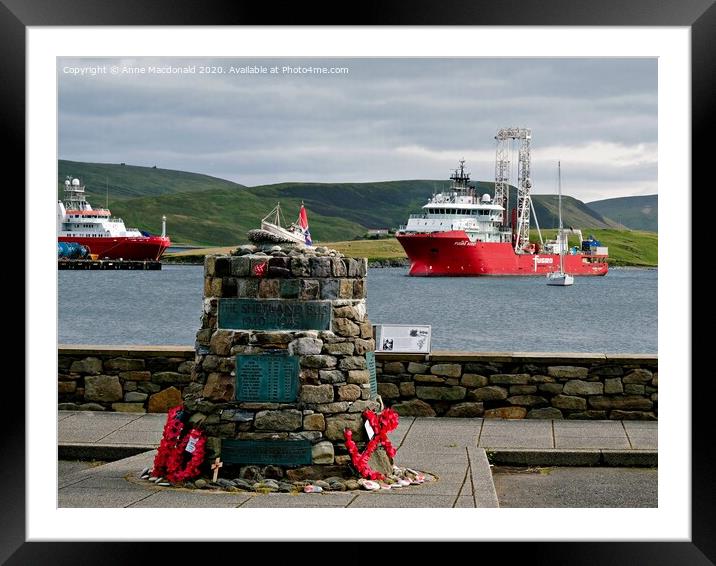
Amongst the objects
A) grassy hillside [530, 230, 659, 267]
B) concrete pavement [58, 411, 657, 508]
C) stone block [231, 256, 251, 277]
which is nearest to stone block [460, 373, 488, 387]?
concrete pavement [58, 411, 657, 508]

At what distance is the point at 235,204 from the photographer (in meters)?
108

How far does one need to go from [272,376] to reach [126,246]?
66.5 meters

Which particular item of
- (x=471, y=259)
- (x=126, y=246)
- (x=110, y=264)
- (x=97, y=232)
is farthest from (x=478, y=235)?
(x=110, y=264)

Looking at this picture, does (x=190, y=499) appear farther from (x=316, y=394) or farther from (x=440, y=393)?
(x=440, y=393)

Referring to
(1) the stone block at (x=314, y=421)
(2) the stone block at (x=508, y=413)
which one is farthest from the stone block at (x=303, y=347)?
(2) the stone block at (x=508, y=413)

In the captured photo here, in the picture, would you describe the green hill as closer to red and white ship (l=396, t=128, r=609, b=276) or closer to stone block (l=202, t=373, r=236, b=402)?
red and white ship (l=396, t=128, r=609, b=276)

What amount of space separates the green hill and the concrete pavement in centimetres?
5592

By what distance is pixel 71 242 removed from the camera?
222 ft

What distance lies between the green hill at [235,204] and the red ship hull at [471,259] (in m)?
3.94

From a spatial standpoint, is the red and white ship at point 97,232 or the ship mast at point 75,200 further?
the ship mast at point 75,200

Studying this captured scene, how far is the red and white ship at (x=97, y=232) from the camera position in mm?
66875

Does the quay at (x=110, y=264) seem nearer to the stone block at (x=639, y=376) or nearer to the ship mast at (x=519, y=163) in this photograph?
the ship mast at (x=519, y=163)

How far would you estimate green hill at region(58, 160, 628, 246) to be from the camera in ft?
296
